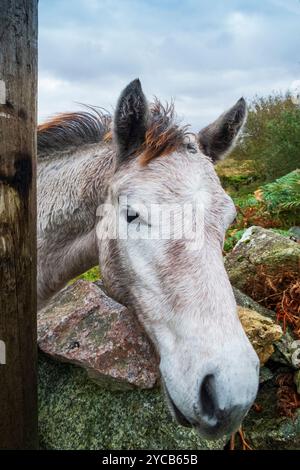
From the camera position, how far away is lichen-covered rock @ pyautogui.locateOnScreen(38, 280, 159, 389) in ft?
10.4

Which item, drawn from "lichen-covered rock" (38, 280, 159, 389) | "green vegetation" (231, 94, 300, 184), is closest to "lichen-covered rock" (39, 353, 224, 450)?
"lichen-covered rock" (38, 280, 159, 389)

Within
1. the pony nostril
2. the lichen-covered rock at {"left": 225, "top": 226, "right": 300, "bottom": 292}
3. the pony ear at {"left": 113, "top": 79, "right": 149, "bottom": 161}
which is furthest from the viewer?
the lichen-covered rock at {"left": 225, "top": 226, "right": 300, "bottom": 292}

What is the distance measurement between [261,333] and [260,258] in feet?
3.79

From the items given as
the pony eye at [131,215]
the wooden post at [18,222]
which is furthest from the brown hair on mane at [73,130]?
the wooden post at [18,222]

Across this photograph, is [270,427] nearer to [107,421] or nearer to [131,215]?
[107,421]

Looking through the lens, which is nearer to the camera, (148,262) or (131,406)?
(148,262)

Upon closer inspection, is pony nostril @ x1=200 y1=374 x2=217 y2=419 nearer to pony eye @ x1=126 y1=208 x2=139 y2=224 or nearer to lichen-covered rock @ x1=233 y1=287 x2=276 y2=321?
pony eye @ x1=126 y1=208 x2=139 y2=224

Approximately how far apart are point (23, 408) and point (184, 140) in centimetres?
178

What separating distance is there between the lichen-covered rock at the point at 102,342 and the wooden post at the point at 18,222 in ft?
2.76

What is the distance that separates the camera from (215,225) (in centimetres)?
239

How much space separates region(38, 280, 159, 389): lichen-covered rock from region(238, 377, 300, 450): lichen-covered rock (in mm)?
933

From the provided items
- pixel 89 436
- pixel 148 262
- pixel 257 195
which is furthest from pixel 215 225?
pixel 257 195

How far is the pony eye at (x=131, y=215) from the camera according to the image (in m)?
2.39
